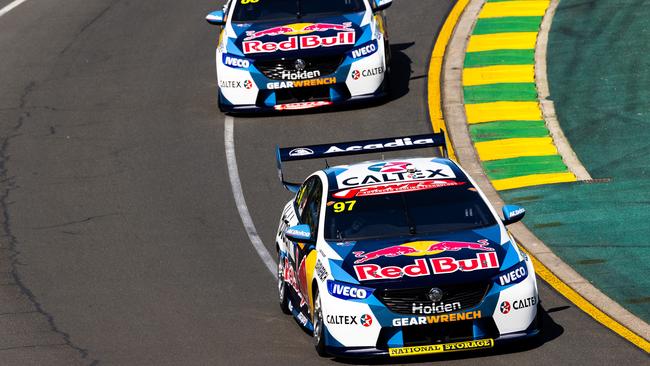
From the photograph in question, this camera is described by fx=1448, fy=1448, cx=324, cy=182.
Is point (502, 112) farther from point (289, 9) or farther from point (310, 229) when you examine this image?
point (310, 229)

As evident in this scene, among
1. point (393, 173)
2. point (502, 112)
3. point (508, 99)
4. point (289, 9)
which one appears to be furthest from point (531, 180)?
point (289, 9)

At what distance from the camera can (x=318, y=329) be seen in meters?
12.0

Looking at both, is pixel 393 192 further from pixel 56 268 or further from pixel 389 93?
pixel 389 93

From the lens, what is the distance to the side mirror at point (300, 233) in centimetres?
1259

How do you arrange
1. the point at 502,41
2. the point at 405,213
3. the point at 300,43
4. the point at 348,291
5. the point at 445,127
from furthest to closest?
the point at 502,41
the point at 300,43
the point at 445,127
the point at 405,213
the point at 348,291

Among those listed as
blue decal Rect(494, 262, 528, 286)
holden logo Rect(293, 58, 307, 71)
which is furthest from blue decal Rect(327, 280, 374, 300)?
holden logo Rect(293, 58, 307, 71)

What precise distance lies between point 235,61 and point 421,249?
9.36 metres

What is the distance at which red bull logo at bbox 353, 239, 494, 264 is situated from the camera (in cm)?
1190

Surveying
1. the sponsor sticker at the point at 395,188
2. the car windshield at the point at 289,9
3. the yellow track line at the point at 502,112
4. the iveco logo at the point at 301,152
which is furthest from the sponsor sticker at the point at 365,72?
the sponsor sticker at the point at 395,188

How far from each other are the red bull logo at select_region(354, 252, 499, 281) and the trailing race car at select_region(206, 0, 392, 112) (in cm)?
908

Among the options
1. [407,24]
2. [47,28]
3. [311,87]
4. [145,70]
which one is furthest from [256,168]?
[47,28]

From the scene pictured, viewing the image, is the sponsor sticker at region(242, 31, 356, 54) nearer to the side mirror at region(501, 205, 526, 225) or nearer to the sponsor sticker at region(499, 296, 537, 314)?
the side mirror at region(501, 205, 526, 225)

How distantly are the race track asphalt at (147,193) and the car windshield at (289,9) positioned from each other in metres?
1.50

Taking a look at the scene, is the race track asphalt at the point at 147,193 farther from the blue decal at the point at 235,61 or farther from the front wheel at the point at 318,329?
the blue decal at the point at 235,61
